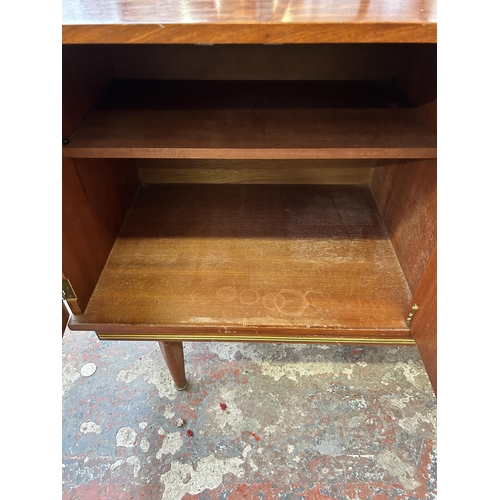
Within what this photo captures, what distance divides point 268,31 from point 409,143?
0.30m

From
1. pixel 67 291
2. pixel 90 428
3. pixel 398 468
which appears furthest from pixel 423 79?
pixel 90 428

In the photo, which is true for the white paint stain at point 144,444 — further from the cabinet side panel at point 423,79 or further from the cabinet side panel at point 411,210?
the cabinet side panel at point 423,79

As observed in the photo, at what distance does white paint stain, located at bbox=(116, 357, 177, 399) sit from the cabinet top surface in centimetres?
81

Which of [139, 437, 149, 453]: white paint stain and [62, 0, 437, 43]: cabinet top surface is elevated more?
[62, 0, 437, 43]: cabinet top surface

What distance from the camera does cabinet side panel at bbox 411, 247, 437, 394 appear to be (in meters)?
0.49

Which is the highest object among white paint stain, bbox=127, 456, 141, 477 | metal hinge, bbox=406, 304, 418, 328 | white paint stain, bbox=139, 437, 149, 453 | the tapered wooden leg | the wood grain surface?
the wood grain surface

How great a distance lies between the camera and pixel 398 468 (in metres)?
0.80

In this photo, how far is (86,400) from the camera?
36.6 inches

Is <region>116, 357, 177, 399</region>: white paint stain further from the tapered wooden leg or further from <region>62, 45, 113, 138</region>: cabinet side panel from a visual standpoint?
<region>62, 45, 113, 138</region>: cabinet side panel

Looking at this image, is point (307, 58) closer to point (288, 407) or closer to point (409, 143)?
point (409, 143)

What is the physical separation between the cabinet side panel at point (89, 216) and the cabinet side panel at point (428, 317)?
1.75ft

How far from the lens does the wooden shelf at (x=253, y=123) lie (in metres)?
0.54

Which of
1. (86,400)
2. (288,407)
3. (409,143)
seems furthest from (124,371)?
(409,143)

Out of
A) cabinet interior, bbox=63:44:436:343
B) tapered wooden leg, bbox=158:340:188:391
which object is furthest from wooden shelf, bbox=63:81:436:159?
tapered wooden leg, bbox=158:340:188:391
